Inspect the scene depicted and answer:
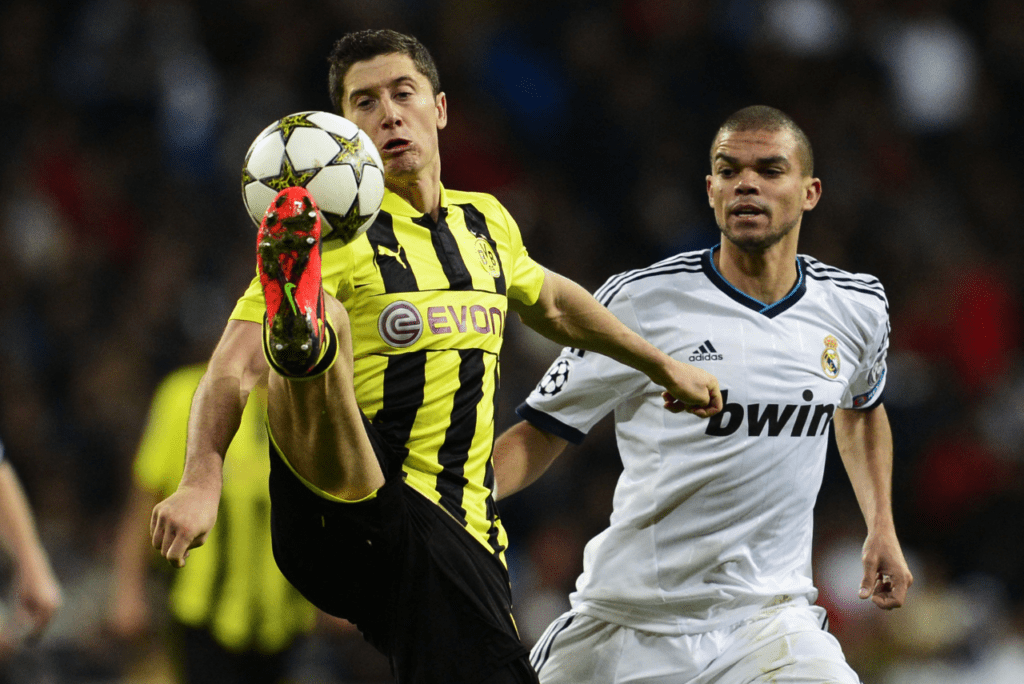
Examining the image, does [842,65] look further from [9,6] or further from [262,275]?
[262,275]

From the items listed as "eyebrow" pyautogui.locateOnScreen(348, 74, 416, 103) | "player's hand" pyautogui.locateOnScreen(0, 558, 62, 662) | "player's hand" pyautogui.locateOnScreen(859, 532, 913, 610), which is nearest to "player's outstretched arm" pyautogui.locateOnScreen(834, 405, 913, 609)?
"player's hand" pyautogui.locateOnScreen(859, 532, 913, 610)

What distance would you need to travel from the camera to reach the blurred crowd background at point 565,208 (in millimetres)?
7953

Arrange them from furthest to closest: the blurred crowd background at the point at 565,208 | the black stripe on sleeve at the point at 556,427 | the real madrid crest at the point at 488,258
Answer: the blurred crowd background at the point at 565,208 → the black stripe on sleeve at the point at 556,427 → the real madrid crest at the point at 488,258

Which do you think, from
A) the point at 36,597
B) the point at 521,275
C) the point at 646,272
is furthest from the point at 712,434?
the point at 36,597

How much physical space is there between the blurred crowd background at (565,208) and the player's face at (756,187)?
3.87 meters

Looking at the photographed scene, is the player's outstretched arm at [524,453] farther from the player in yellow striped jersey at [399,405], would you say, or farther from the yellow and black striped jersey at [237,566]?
the yellow and black striped jersey at [237,566]

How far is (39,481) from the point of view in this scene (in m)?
8.03

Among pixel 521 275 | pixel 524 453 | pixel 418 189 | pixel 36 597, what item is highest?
pixel 418 189

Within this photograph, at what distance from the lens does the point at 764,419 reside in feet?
13.7

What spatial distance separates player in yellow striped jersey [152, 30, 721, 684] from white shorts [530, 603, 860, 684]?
0.72 m

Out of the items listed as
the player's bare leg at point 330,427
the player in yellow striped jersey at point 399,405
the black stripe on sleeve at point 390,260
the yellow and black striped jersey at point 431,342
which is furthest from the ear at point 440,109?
the player's bare leg at point 330,427

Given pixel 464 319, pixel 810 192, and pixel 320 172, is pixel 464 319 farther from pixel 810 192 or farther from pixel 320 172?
pixel 810 192

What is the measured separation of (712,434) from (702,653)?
0.73m

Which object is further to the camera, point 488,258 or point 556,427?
point 556,427
